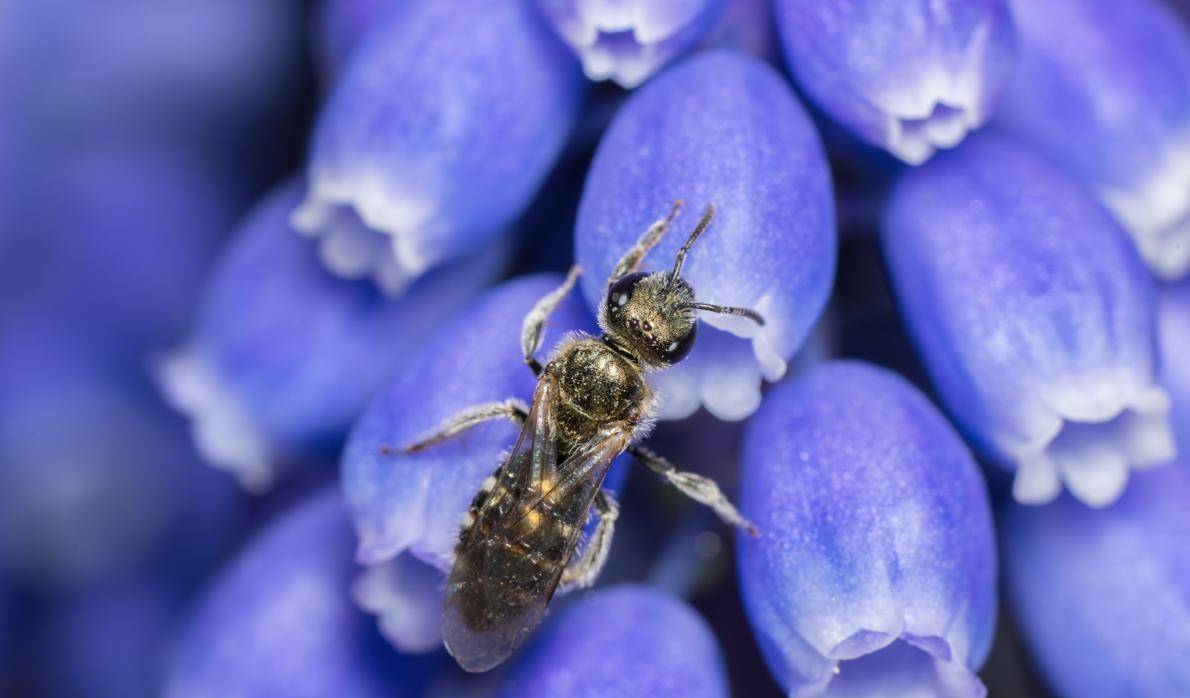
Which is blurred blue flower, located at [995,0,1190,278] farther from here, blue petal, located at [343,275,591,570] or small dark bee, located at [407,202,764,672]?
blue petal, located at [343,275,591,570]

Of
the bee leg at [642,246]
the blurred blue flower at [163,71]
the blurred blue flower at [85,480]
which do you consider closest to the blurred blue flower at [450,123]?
the bee leg at [642,246]

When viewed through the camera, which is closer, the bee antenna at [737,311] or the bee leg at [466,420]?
the bee antenna at [737,311]

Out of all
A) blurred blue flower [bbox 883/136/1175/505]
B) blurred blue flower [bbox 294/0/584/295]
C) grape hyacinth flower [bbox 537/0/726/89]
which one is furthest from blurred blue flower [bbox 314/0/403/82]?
Answer: blurred blue flower [bbox 883/136/1175/505]

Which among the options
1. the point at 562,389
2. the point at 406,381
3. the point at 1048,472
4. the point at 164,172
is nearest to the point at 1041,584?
the point at 1048,472

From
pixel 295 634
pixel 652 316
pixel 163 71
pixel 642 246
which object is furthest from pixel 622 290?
pixel 163 71

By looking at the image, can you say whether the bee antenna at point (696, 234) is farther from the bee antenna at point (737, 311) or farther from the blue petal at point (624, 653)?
the blue petal at point (624, 653)

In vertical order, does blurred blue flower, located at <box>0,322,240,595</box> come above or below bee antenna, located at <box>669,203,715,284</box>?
below

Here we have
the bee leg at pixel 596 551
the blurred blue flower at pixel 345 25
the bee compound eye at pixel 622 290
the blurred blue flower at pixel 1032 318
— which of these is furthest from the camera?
the blurred blue flower at pixel 345 25
